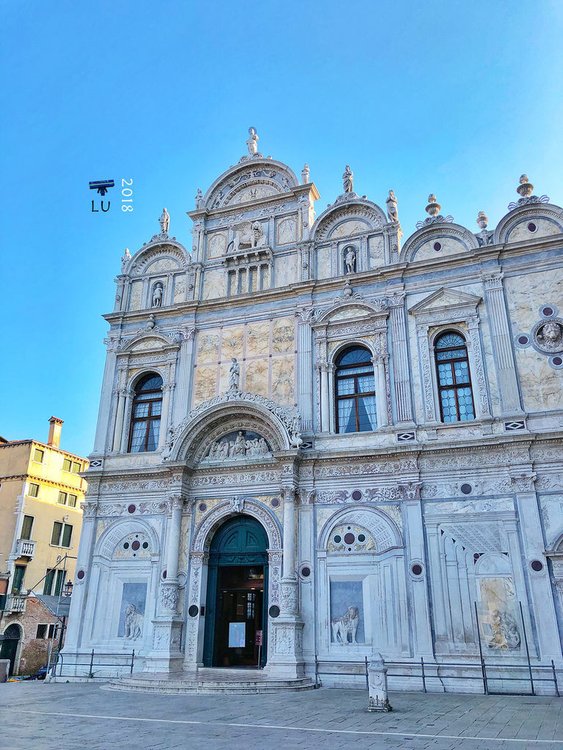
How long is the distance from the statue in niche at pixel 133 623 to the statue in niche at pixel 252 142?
16.8m

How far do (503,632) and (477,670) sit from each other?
110 centimetres

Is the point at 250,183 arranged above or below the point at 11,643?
above

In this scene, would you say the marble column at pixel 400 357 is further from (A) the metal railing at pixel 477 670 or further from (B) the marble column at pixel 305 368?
(A) the metal railing at pixel 477 670

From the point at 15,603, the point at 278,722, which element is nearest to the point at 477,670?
the point at 278,722

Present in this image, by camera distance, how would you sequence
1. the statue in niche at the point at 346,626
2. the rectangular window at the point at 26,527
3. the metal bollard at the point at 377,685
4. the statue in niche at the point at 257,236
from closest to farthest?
the metal bollard at the point at 377,685, the statue in niche at the point at 346,626, the statue in niche at the point at 257,236, the rectangular window at the point at 26,527

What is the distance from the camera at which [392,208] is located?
20844 mm

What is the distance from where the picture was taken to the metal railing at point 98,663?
59.4ft

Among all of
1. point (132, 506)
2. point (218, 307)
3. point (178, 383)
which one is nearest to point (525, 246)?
point (218, 307)

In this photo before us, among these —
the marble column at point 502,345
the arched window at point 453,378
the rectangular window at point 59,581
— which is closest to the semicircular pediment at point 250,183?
the marble column at point 502,345

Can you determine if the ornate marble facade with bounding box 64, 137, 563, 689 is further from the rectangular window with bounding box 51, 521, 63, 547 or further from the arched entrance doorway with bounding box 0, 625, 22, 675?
the rectangular window with bounding box 51, 521, 63, 547

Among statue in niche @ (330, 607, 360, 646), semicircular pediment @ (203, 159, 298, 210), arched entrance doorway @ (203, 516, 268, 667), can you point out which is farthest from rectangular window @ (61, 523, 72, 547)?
statue in niche @ (330, 607, 360, 646)

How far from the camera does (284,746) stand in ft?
26.0

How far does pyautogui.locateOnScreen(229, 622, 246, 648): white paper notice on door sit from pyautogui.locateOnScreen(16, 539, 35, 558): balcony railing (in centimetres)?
1878

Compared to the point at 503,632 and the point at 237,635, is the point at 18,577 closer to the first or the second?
the point at 237,635
